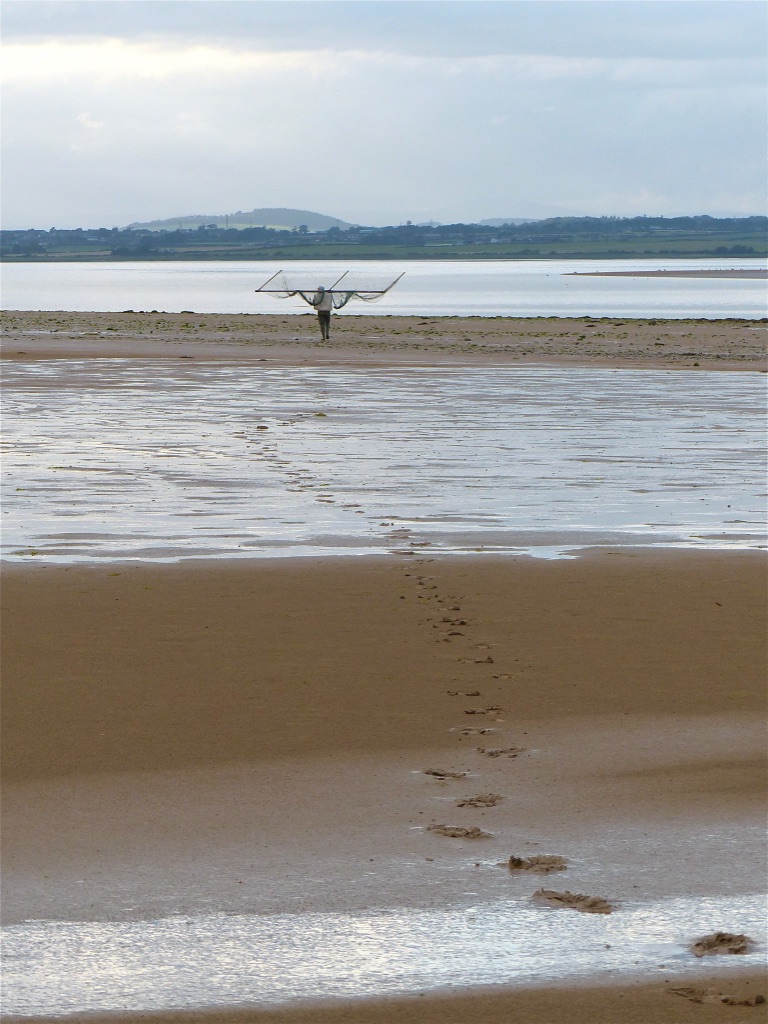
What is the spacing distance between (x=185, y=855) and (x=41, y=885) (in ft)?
1.92

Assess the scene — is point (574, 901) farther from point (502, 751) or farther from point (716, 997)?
point (502, 751)

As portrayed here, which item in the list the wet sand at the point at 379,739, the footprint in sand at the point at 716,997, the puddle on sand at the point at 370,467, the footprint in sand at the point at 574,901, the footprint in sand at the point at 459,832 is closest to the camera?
the footprint in sand at the point at 716,997

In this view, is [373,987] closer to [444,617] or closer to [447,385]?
[444,617]

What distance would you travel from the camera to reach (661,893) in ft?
18.0

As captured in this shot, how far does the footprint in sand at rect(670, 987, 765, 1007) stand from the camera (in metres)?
4.61

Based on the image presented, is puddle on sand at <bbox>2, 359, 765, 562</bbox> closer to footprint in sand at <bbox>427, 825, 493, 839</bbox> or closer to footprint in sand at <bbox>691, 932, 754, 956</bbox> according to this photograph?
footprint in sand at <bbox>427, 825, 493, 839</bbox>

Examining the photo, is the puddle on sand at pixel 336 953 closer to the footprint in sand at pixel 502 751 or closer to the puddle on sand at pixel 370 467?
the footprint in sand at pixel 502 751

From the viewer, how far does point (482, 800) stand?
6484 mm

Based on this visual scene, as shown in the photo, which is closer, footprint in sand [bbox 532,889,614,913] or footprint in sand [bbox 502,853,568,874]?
footprint in sand [bbox 532,889,614,913]

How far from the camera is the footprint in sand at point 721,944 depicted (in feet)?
16.3

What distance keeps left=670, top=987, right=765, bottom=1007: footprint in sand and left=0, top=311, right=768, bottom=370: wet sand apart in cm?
3182

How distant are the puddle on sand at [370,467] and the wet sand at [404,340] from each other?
8.66 m

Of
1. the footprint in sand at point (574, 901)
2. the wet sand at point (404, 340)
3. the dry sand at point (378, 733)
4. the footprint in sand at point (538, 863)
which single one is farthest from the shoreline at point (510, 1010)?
the wet sand at point (404, 340)

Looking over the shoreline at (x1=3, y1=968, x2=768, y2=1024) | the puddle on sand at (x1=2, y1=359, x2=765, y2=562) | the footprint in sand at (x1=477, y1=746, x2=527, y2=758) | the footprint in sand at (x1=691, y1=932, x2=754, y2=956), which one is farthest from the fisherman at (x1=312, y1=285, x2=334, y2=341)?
the shoreline at (x1=3, y1=968, x2=768, y2=1024)
